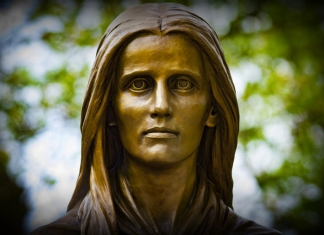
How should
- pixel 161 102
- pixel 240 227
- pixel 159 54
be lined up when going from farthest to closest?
pixel 240 227, pixel 159 54, pixel 161 102

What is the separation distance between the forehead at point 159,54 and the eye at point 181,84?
0.27 feet

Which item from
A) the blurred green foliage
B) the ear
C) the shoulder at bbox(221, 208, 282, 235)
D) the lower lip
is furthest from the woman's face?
the blurred green foliage

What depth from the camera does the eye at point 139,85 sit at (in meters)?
4.32

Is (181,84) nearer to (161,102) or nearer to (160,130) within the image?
(161,102)

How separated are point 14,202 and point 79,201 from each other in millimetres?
3592

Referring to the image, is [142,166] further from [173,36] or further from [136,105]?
[173,36]

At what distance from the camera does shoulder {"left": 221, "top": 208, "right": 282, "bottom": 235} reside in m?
4.40

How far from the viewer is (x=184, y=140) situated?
14.0ft

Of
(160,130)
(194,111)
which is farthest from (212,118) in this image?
(160,130)

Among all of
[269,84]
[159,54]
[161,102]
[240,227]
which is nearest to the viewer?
[161,102]

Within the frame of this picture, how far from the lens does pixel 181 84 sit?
4352 mm

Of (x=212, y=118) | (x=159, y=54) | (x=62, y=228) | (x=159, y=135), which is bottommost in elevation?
(x=62, y=228)

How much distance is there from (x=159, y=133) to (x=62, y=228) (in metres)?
0.83

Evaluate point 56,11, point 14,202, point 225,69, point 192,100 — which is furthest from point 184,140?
point 56,11
